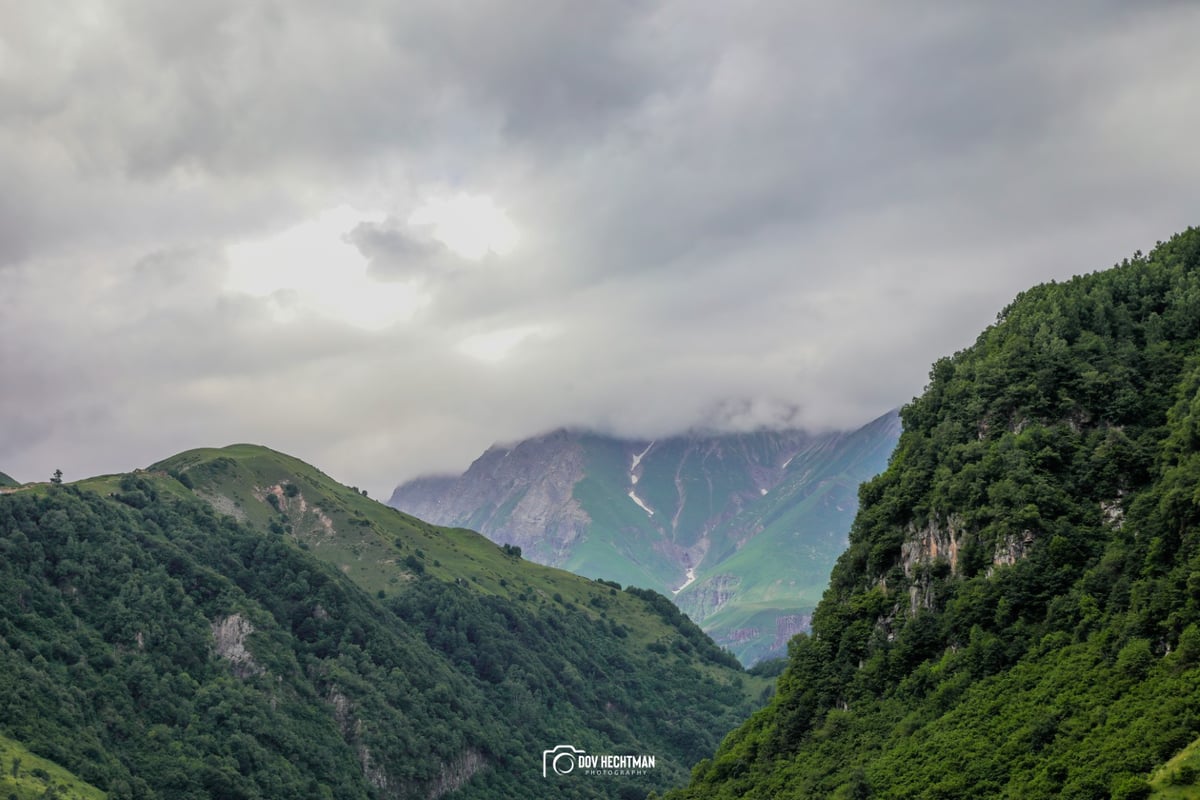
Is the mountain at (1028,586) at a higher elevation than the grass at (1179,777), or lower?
higher

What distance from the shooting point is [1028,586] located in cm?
14000

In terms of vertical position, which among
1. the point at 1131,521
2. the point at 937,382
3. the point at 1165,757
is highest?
the point at 937,382

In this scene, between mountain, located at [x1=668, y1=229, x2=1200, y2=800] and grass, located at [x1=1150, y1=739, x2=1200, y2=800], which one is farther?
mountain, located at [x1=668, y1=229, x2=1200, y2=800]

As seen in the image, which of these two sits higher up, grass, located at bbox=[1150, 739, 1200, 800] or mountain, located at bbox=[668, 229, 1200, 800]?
mountain, located at bbox=[668, 229, 1200, 800]

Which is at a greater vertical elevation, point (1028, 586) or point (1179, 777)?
point (1028, 586)

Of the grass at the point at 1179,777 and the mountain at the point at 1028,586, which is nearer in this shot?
the grass at the point at 1179,777

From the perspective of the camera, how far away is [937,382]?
18312 centimetres

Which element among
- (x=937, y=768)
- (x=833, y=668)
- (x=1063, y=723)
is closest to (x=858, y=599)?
(x=833, y=668)

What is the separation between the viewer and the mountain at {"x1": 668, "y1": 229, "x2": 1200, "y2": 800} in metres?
116

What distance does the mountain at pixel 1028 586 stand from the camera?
380ft

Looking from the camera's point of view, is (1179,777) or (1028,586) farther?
(1028,586)

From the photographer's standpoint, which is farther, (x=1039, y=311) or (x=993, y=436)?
(x=1039, y=311)

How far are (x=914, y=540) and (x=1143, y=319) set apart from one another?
43040 millimetres

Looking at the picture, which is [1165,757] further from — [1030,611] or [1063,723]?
[1030,611]
